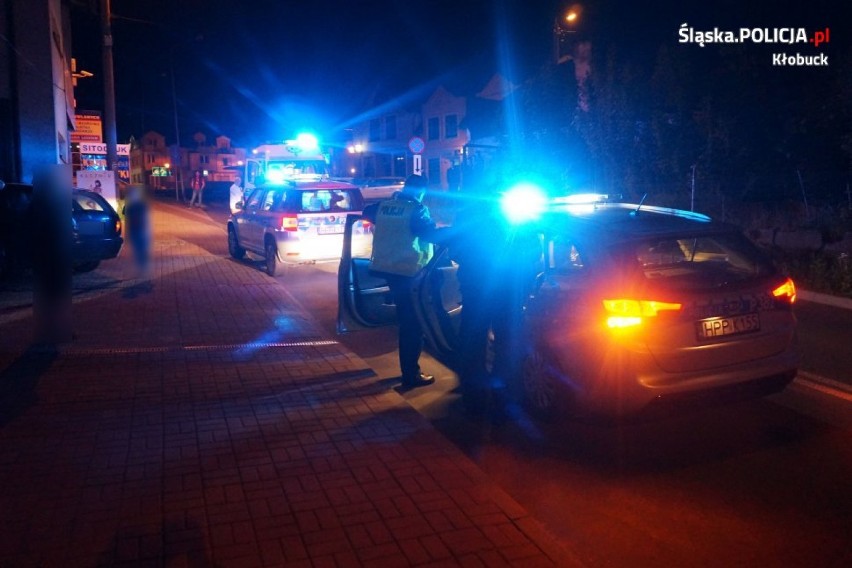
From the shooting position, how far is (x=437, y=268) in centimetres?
672

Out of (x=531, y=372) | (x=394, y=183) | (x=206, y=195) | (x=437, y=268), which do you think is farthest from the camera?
(x=206, y=195)

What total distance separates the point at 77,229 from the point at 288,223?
3625 mm

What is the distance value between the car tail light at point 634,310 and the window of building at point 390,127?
52.2m

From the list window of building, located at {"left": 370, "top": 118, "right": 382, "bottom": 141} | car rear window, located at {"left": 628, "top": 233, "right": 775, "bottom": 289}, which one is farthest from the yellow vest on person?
window of building, located at {"left": 370, "top": 118, "right": 382, "bottom": 141}

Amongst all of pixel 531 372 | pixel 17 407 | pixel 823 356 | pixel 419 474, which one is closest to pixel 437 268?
pixel 531 372

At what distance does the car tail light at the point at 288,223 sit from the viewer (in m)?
14.1

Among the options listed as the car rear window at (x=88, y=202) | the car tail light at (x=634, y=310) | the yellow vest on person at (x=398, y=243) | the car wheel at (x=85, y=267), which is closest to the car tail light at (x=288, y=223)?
the car rear window at (x=88, y=202)

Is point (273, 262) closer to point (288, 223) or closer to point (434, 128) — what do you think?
point (288, 223)

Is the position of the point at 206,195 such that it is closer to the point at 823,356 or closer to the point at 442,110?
the point at 442,110

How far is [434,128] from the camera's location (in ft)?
166

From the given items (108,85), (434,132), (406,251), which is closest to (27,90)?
(108,85)

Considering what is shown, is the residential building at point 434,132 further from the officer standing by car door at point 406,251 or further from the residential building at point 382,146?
the officer standing by car door at point 406,251

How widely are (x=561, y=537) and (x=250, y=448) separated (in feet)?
7.38

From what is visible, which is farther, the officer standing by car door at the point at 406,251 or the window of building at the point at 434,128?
the window of building at the point at 434,128
